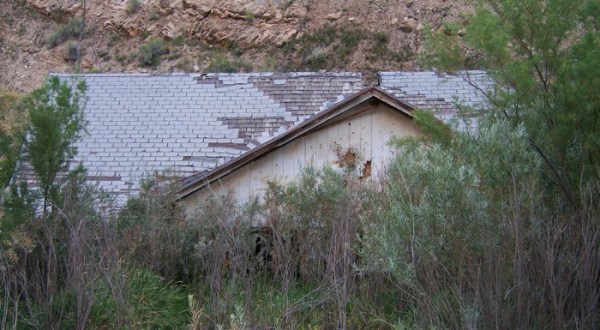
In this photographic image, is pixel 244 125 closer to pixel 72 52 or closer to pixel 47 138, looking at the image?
pixel 47 138

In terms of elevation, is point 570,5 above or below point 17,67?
below

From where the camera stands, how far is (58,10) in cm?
3594

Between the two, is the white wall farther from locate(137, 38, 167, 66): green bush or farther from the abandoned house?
locate(137, 38, 167, 66): green bush

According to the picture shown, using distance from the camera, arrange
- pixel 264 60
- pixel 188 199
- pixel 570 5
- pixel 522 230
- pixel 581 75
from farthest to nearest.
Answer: pixel 264 60
pixel 188 199
pixel 570 5
pixel 581 75
pixel 522 230

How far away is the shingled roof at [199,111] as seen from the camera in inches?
672

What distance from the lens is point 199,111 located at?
61.0 ft

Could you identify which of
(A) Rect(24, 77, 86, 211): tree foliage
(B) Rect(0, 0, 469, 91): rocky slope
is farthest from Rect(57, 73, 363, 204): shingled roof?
(B) Rect(0, 0, 469, 91): rocky slope

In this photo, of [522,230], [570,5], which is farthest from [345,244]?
[570,5]

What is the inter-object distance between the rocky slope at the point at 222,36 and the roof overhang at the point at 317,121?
43.5 ft

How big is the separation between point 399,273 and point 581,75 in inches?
144

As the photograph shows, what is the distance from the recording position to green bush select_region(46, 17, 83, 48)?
3434 cm

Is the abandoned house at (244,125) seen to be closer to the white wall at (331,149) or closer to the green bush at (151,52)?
the white wall at (331,149)

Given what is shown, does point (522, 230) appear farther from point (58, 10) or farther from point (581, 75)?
point (58, 10)

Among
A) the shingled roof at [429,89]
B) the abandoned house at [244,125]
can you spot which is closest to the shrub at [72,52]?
the abandoned house at [244,125]
